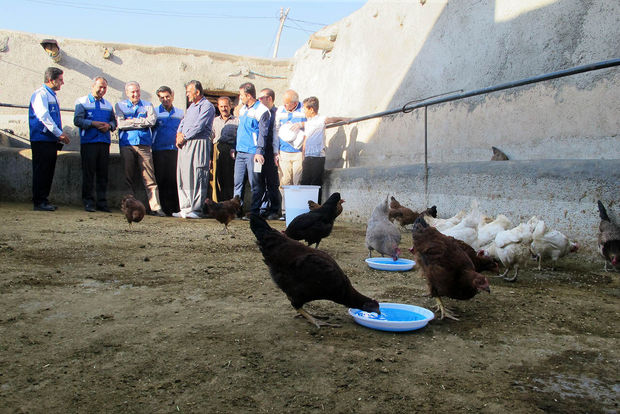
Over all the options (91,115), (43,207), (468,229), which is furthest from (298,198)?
(43,207)

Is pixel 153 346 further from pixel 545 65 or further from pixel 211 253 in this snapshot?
pixel 545 65

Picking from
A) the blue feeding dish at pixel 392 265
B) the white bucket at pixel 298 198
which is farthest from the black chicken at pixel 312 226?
the white bucket at pixel 298 198

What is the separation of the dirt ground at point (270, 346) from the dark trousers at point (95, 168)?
430 cm

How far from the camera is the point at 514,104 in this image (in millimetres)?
6379

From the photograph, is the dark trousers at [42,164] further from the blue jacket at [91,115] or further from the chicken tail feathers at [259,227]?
the chicken tail feathers at [259,227]

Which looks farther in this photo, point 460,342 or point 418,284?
point 418,284

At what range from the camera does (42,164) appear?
775 cm

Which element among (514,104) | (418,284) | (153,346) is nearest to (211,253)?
(418,284)

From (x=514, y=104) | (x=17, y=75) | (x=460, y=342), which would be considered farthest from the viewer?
(x=17, y=75)

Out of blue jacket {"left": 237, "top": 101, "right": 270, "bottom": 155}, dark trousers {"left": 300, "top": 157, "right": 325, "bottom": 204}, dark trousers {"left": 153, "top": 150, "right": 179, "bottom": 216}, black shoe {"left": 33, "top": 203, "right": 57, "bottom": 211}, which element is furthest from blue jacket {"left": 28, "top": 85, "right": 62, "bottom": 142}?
dark trousers {"left": 300, "top": 157, "right": 325, "bottom": 204}

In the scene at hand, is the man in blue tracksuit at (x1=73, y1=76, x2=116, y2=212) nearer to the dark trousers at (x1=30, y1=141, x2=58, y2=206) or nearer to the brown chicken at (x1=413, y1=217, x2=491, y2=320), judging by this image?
the dark trousers at (x1=30, y1=141, x2=58, y2=206)

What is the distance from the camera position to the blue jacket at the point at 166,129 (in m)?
8.52

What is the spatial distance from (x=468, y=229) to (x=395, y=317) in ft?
7.51

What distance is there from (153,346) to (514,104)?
584cm
